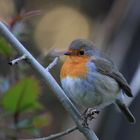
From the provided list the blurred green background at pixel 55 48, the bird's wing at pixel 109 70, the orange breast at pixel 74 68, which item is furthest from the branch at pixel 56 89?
the bird's wing at pixel 109 70

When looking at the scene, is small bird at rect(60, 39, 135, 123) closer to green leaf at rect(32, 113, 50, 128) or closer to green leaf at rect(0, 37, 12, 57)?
green leaf at rect(32, 113, 50, 128)

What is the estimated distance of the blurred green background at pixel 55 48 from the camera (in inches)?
112

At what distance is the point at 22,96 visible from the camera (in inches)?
109

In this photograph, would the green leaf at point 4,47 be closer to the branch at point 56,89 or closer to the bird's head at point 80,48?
the bird's head at point 80,48

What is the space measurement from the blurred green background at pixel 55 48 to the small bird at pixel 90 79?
0.45ft

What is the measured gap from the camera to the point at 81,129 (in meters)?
2.33

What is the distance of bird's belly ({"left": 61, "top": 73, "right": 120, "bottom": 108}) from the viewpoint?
2.82 metres

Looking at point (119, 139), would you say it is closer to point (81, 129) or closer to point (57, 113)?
point (57, 113)

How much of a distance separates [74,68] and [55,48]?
22 cm

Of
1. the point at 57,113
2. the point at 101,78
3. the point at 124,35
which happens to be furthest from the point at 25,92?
the point at 57,113

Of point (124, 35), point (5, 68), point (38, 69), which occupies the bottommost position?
point (5, 68)

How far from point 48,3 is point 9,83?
3.41 meters

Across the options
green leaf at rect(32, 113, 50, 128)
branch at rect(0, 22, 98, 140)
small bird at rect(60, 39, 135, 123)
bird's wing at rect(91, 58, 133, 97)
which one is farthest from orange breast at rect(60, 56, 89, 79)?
branch at rect(0, 22, 98, 140)

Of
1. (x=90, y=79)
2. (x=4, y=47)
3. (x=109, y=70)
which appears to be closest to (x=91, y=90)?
(x=90, y=79)
